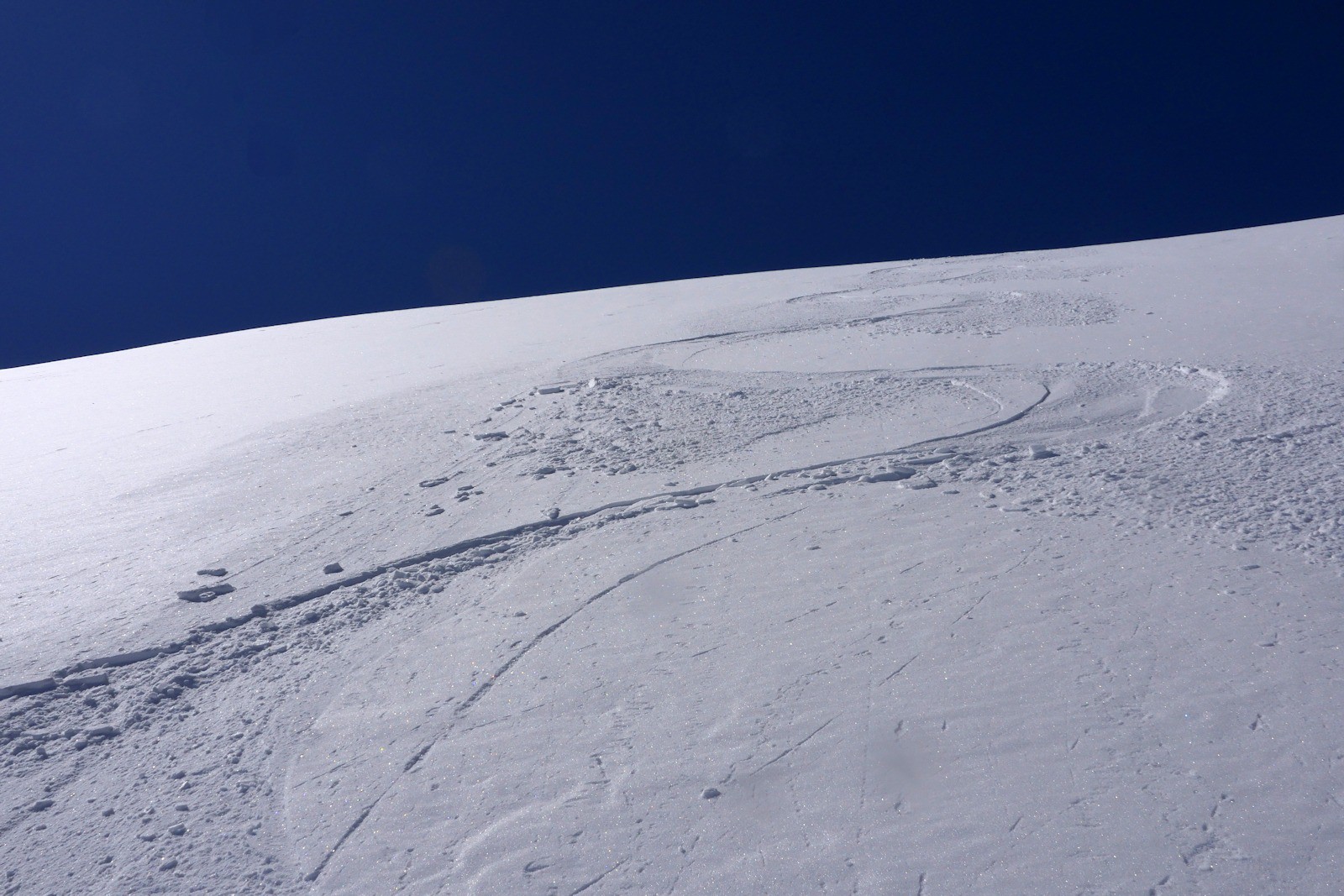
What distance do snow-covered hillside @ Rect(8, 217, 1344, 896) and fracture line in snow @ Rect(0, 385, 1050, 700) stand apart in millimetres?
11

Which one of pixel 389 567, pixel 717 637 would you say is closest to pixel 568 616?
pixel 717 637

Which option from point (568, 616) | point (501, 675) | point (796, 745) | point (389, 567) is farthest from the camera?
point (389, 567)

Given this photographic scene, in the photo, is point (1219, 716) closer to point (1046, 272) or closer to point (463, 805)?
point (463, 805)

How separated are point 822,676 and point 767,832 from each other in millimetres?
399

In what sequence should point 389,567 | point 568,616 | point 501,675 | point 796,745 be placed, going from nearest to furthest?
1. point 796,745
2. point 501,675
3. point 568,616
4. point 389,567

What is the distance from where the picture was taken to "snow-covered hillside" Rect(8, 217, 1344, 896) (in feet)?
4.43

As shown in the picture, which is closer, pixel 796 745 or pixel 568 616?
pixel 796 745

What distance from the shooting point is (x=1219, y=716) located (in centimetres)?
149

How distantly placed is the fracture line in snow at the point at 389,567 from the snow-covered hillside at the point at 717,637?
0.4 inches

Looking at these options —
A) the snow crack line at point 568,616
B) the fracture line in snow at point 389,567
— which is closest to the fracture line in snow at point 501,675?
the snow crack line at point 568,616

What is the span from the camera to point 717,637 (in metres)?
1.88

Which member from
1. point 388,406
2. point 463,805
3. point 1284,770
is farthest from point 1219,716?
point 388,406

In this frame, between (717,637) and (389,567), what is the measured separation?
92 cm

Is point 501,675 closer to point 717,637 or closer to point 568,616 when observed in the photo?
point 568,616
